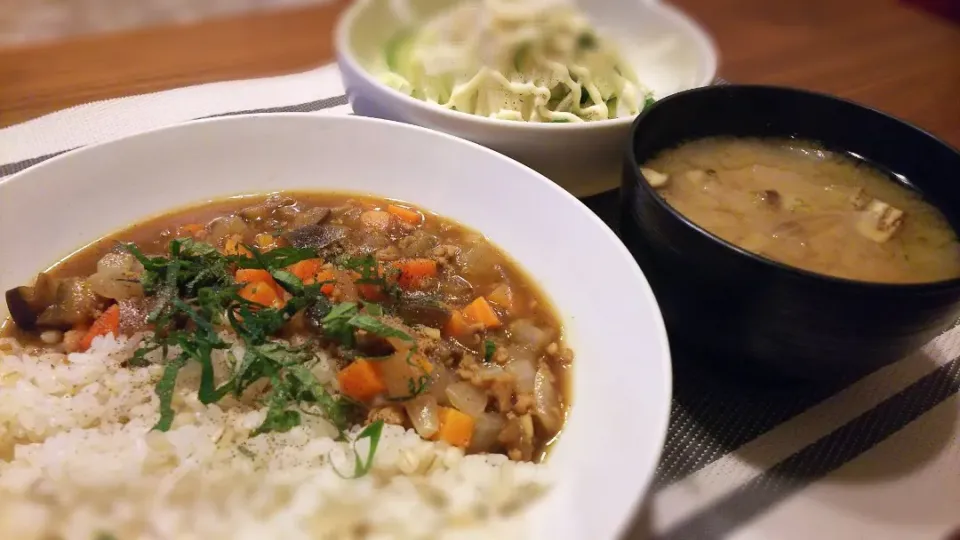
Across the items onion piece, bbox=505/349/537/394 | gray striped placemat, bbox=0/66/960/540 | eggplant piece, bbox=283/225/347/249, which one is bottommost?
gray striped placemat, bbox=0/66/960/540

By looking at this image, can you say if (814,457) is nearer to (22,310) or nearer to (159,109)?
(22,310)

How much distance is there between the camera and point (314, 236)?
2352 mm

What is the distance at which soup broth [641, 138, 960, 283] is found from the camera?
1.94m

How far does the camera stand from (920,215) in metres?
2.10

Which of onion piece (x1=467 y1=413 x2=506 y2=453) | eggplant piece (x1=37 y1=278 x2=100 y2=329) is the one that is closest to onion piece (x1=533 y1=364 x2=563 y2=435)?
onion piece (x1=467 y1=413 x2=506 y2=453)

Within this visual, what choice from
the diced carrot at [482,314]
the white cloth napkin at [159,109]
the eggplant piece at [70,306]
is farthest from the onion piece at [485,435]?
the white cloth napkin at [159,109]

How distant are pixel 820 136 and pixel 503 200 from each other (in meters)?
1.09

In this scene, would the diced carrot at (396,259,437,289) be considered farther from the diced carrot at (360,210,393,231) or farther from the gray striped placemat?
the gray striped placemat

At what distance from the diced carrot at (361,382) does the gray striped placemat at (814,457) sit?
0.74 metres

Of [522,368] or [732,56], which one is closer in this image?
[522,368]

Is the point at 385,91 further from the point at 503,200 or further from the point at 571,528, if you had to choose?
the point at 571,528

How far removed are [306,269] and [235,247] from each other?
267mm

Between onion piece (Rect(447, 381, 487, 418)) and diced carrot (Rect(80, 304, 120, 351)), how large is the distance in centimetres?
98

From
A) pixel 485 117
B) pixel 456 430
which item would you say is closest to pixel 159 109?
pixel 485 117
